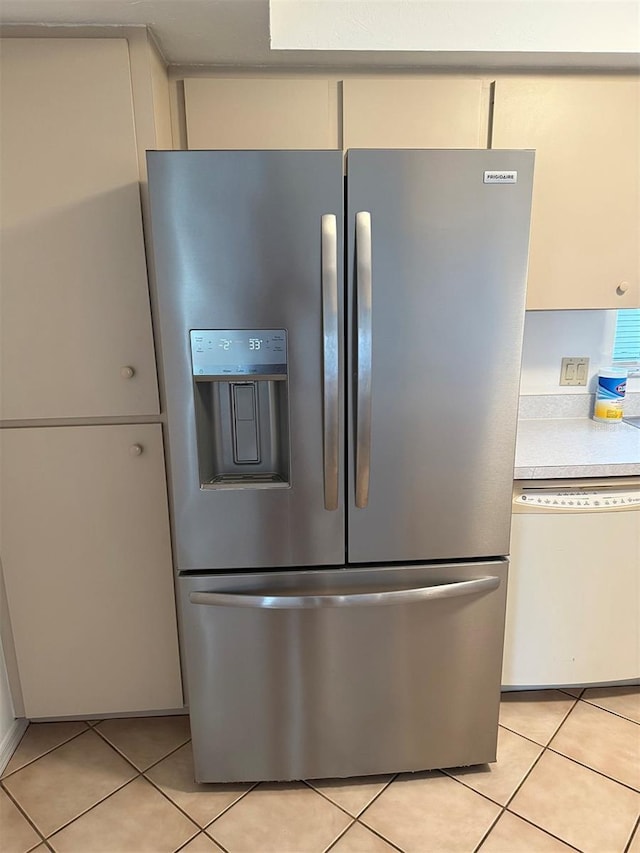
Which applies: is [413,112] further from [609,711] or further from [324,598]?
[609,711]

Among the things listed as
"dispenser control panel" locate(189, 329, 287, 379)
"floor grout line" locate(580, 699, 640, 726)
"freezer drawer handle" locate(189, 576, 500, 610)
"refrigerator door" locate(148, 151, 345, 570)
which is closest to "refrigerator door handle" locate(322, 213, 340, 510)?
"refrigerator door" locate(148, 151, 345, 570)

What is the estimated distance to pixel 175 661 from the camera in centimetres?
184

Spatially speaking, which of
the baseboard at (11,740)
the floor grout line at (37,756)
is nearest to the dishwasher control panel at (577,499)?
the floor grout line at (37,756)

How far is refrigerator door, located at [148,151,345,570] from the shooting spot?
1.29 m

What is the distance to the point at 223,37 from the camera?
1508 millimetres

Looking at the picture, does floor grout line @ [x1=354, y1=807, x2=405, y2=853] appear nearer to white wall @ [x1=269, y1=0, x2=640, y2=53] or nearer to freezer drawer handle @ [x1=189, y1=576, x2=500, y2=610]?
freezer drawer handle @ [x1=189, y1=576, x2=500, y2=610]

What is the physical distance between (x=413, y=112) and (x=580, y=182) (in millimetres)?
582

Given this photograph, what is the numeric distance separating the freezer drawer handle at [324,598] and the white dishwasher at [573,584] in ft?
1.41

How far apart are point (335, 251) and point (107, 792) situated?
170 centimetres

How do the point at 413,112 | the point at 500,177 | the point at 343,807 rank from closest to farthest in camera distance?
the point at 500,177
the point at 343,807
the point at 413,112

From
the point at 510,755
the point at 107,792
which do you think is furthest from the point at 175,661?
the point at 510,755

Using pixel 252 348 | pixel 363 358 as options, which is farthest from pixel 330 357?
pixel 252 348

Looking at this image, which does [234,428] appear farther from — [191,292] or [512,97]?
[512,97]

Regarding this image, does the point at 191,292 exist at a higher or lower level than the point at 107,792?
higher
